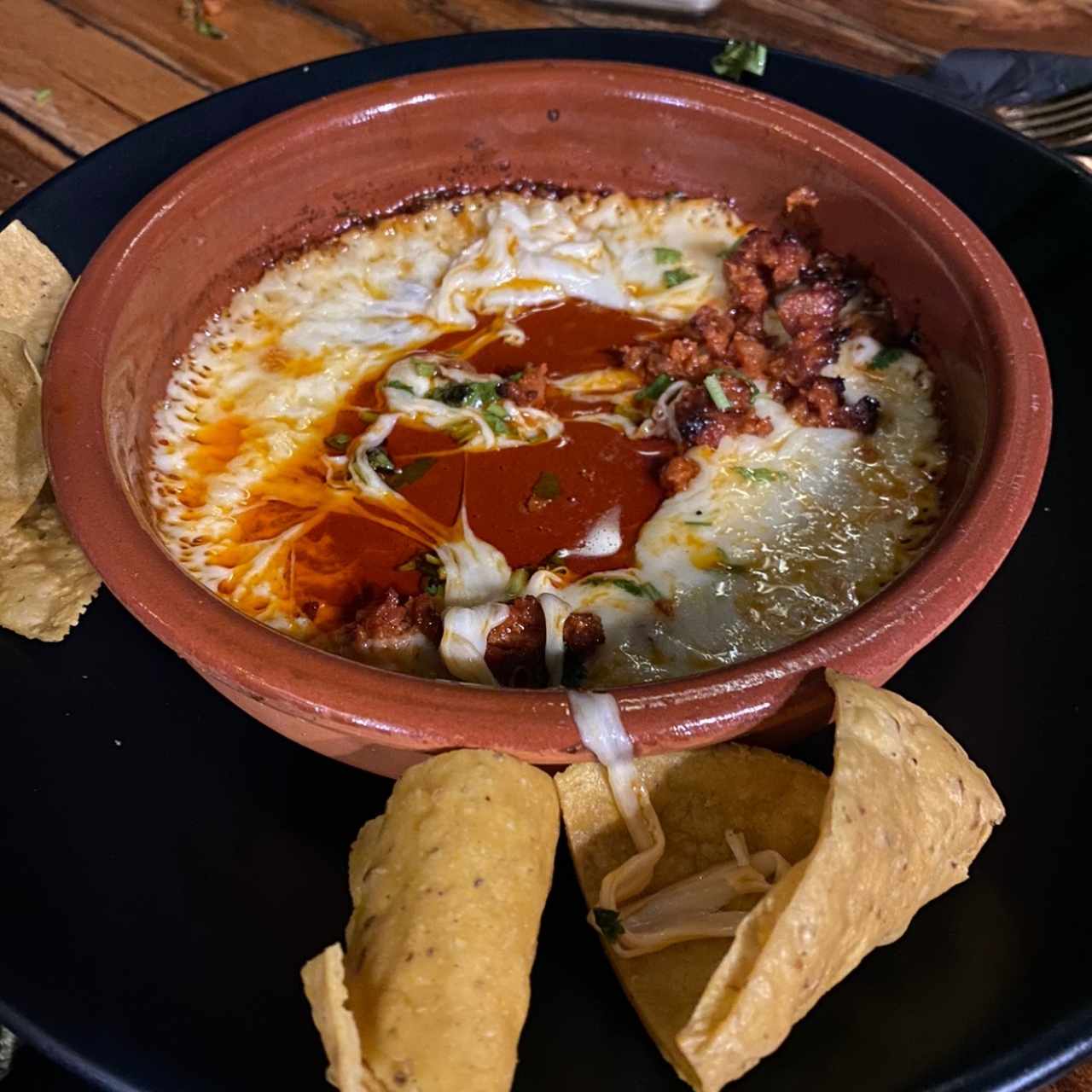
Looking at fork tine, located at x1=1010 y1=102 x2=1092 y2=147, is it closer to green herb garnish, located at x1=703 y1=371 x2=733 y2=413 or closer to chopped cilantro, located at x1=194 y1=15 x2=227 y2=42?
green herb garnish, located at x1=703 y1=371 x2=733 y2=413

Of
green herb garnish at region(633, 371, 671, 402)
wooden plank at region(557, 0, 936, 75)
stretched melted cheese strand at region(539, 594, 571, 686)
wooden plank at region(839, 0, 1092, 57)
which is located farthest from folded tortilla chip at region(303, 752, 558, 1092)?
wooden plank at region(839, 0, 1092, 57)

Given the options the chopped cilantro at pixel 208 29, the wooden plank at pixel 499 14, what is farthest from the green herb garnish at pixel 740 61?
the chopped cilantro at pixel 208 29

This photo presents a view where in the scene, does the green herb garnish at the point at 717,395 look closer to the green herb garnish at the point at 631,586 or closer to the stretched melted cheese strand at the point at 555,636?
the green herb garnish at the point at 631,586

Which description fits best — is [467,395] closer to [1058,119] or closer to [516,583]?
[516,583]

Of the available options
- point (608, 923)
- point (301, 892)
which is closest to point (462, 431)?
point (301, 892)

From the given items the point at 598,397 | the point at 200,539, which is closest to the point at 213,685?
the point at 200,539

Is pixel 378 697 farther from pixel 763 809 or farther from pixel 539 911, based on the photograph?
pixel 763 809

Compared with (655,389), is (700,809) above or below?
below
